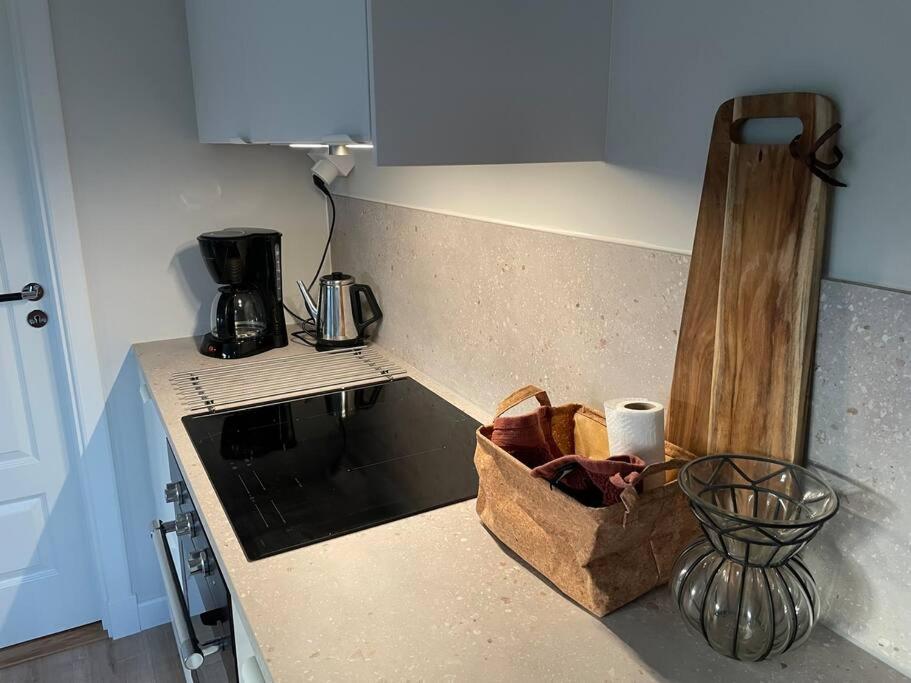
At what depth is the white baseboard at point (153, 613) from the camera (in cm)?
229

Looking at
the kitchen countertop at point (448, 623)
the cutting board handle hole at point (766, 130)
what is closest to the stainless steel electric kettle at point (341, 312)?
the kitchen countertop at point (448, 623)

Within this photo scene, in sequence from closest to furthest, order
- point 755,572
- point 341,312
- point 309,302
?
point 755,572 → point 341,312 → point 309,302

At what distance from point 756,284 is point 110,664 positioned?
2168 millimetres

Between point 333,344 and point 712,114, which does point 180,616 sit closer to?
point 333,344

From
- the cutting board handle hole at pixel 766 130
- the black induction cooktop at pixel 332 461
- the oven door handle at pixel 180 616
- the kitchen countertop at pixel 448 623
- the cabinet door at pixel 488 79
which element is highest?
the cabinet door at pixel 488 79

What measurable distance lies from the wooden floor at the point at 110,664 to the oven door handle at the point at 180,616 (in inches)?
26.5

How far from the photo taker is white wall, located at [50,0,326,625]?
1.88 meters

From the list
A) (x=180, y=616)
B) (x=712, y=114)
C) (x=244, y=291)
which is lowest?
(x=180, y=616)

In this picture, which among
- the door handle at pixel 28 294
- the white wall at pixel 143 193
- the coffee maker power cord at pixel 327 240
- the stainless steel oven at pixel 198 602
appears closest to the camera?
the stainless steel oven at pixel 198 602

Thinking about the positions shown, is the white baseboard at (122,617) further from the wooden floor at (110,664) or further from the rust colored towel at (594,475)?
the rust colored towel at (594,475)

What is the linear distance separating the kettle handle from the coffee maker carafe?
229mm

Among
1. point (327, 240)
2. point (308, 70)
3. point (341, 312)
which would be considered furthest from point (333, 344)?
point (308, 70)

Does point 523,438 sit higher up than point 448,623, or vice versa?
point 523,438

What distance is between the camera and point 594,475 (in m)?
0.88
